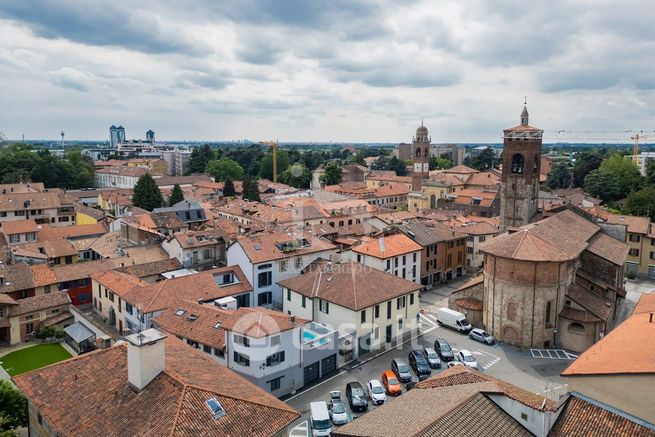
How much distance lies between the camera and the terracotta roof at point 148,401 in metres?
16.3

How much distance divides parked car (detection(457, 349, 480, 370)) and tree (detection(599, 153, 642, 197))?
240 feet

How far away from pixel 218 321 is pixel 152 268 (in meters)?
15.7

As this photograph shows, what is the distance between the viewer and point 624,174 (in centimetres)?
9744

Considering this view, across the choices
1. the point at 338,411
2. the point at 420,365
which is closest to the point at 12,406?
the point at 338,411

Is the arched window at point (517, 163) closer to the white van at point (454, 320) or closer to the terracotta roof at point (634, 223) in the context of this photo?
the terracotta roof at point (634, 223)

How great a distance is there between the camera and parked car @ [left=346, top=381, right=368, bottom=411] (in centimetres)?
2681

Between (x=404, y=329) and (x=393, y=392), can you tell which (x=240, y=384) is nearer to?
(x=393, y=392)

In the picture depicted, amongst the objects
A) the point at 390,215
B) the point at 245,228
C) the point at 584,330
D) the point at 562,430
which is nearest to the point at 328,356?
the point at 562,430

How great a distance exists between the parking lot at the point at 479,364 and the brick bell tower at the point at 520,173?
1685 centimetres

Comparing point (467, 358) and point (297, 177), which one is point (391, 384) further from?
point (297, 177)

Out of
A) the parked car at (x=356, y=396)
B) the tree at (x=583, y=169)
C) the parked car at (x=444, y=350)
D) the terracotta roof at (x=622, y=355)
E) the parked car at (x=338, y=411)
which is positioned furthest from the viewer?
the tree at (x=583, y=169)

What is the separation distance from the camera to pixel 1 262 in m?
45.4

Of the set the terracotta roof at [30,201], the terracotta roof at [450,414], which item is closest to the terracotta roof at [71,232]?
the terracotta roof at [30,201]

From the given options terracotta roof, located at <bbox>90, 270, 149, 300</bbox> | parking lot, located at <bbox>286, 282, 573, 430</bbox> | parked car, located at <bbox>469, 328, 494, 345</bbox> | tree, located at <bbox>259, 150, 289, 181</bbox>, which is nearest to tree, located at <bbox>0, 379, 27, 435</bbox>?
terracotta roof, located at <bbox>90, 270, 149, 300</bbox>
